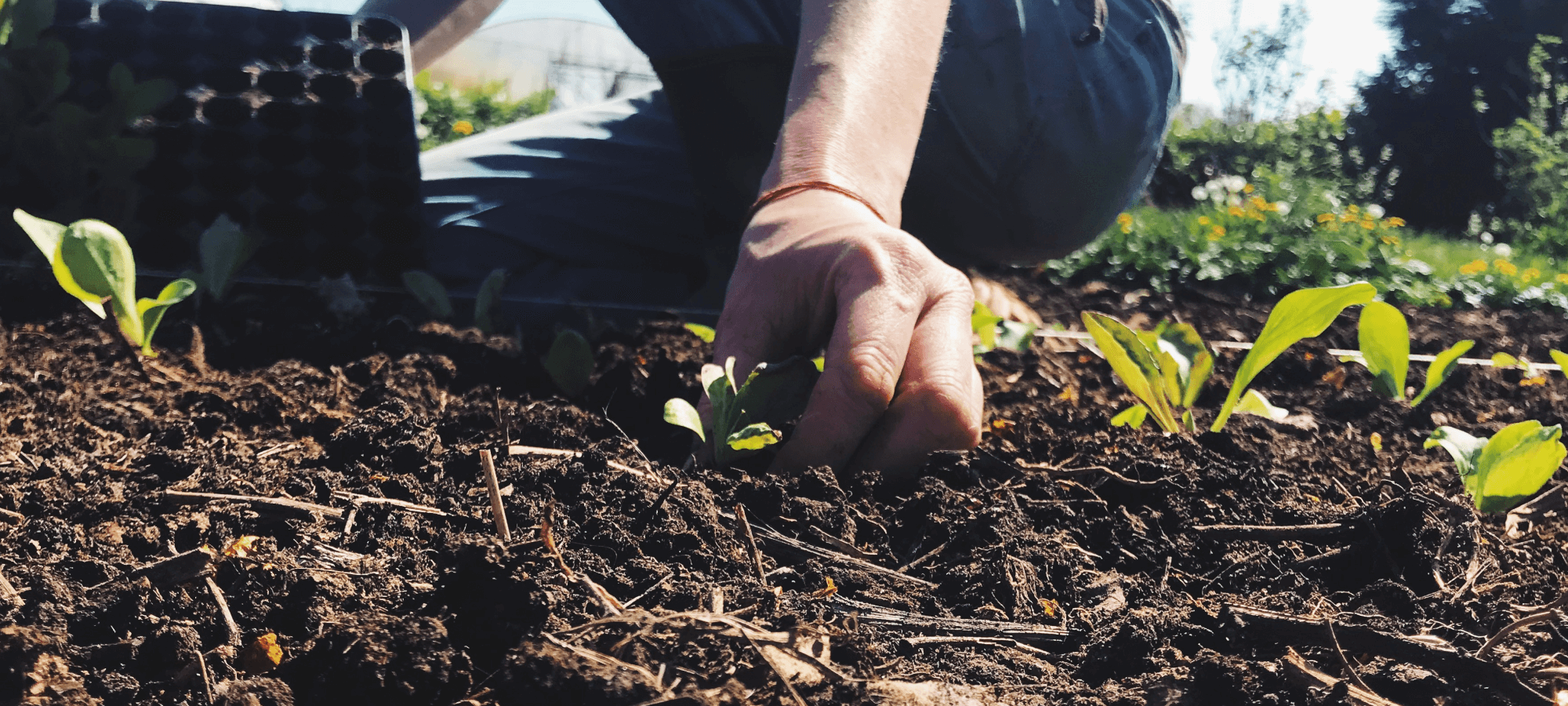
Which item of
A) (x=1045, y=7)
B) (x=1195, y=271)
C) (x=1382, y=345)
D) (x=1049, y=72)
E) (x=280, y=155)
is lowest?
(x=1195, y=271)

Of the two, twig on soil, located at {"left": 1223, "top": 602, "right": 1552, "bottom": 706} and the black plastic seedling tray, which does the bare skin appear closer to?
twig on soil, located at {"left": 1223, "top": 602, "right": 1552, "bottom": 706}

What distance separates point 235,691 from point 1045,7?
2.06 m

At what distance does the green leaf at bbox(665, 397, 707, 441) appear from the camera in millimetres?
1061

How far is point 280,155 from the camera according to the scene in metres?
2.12

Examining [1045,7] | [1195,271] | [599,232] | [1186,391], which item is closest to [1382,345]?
[1186,391]

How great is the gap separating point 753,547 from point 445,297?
4.17ft

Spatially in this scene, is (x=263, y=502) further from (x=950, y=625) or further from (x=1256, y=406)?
(x=1256, y=406)

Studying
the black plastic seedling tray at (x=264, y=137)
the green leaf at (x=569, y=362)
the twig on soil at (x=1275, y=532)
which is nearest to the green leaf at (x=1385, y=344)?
the twig on soil at (x=1275, y=532)

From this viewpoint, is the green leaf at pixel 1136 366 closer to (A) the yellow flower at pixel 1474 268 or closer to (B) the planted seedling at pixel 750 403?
(B) the planted seedling at pixel 750 403

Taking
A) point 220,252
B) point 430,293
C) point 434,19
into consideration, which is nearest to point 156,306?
point 220,252

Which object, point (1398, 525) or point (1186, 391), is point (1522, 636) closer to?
point (1398, 525)

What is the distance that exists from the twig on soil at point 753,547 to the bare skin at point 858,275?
0.21 meters

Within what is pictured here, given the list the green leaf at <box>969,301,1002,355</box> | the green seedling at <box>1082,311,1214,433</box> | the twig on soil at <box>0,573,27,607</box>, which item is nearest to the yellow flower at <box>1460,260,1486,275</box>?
the green leaf at <box>969,301,1002,355</box>

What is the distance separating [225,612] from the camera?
763 millimetres
